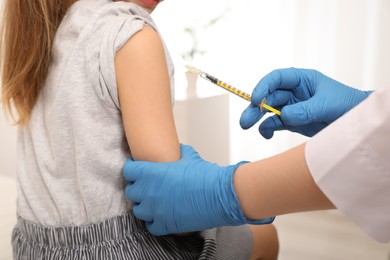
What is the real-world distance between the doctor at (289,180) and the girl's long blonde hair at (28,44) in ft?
0.96

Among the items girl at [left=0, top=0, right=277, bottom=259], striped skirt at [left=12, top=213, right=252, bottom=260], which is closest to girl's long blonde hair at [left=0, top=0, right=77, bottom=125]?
girl at [left=0, top=0, right=277, bottom=259]

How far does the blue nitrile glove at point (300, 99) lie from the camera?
0.93 metres

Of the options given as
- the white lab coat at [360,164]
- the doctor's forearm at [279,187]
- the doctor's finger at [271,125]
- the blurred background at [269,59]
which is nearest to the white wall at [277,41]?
the blurred background at [269,59]

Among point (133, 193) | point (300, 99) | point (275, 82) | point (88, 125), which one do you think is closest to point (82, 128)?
point (88, 125)

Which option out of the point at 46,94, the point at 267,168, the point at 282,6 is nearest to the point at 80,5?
the point at 46,94

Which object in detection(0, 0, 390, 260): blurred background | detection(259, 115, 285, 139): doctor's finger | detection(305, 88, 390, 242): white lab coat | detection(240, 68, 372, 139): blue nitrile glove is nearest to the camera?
→ detection(305, 88, 390, 242): white lab coat

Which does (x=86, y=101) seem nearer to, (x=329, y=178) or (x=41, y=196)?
(x=41, y=196)

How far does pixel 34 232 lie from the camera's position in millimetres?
848

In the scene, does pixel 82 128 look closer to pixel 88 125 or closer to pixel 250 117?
pixel 88 125

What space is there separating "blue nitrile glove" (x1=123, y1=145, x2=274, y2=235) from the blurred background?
2.97 feet

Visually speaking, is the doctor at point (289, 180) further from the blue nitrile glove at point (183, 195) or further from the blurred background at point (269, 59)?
the blurred background at point (269, 59)

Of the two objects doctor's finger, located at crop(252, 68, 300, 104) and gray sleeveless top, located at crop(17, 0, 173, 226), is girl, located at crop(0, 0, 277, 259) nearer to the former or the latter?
gray sleeveless top, located at crop(17, 0, 173, 226)

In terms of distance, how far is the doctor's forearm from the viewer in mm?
605

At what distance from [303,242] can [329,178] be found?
4.13ft
